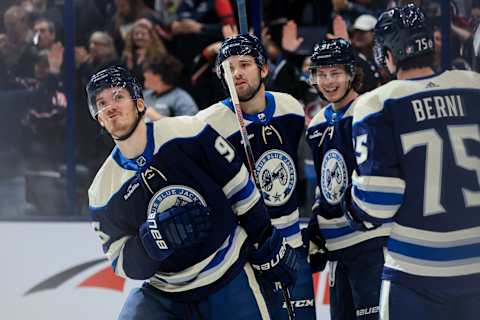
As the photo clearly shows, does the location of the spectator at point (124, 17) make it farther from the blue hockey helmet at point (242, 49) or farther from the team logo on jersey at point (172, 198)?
the team logo on jersey at point (172, 198)

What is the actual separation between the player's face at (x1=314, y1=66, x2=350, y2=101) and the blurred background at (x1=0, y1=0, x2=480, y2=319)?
0.76 m

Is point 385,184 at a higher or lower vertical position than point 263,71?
lower

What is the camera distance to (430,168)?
2992 millimetres

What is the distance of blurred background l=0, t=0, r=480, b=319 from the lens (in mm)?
5078

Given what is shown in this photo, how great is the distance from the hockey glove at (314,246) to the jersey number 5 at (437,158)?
110 centimetres

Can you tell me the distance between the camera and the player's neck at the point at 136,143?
335cm

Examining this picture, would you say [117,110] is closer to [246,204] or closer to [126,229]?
[126,229]

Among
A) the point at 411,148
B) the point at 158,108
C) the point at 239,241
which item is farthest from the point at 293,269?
the point at 158,108

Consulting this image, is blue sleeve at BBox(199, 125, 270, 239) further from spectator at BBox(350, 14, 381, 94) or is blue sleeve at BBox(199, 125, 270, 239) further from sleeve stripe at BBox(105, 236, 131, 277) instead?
spectator at BBox(350, 14, 381, 94)

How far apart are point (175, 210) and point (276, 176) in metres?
0.82

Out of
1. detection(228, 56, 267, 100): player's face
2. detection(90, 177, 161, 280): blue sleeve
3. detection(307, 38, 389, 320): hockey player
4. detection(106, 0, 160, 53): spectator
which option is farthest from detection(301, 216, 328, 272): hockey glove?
detection(106, 0, 160, 53): spectator

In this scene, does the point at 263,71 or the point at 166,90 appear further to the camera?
the point at 166,90

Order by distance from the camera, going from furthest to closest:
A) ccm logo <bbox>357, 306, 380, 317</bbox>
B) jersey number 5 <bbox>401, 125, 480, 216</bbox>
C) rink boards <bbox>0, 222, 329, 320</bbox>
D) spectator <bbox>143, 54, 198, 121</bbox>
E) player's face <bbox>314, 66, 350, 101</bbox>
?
spectator <bbox>143, 54, 198, 121</bbox> → rink boards <bbox>0, 222, 329, 320</bbox> → player's face <bbox>314, 66, 350, 101</bbox> → ccm logo <bbox>357, 306, 380, 317</bbox> → jersey number 5 <bbox>401, 125, 480, 216</bbox>

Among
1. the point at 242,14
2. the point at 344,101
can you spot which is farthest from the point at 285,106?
the point at 242,14
